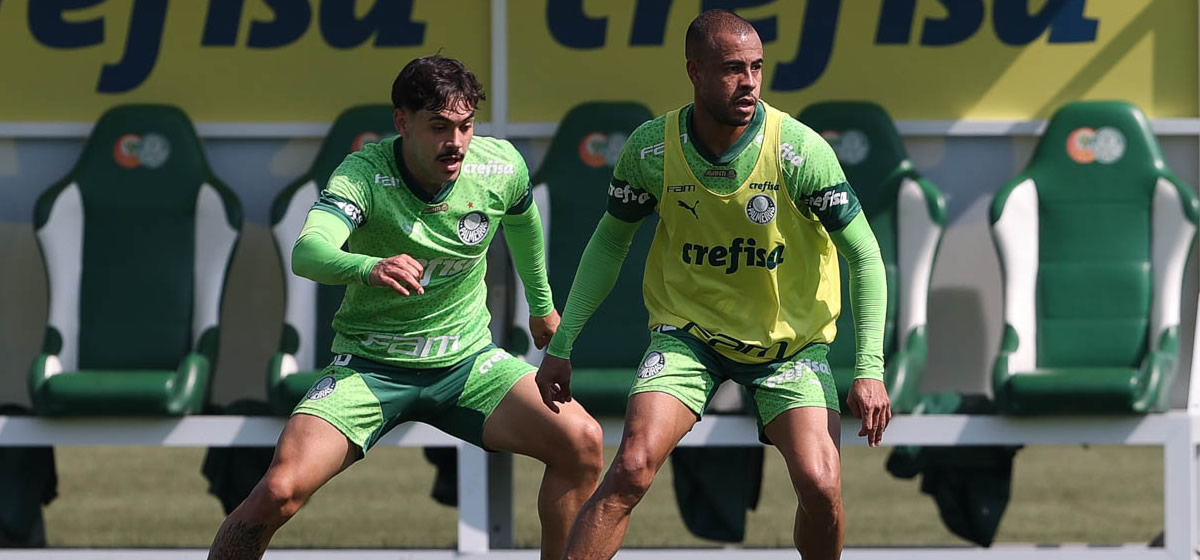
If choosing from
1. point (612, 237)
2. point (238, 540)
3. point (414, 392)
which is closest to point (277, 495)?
point (238, 540)

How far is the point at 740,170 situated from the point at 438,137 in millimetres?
865

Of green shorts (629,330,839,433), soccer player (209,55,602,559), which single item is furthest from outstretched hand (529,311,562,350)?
green shorts (629,330,839,433)

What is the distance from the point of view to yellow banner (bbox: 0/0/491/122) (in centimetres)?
835

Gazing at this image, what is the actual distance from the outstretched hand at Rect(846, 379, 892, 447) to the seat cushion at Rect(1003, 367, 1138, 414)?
2.53 meters

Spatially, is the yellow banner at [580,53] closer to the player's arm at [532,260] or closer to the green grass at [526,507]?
the green grass at [526,507]

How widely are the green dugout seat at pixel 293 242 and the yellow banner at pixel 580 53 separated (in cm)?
32

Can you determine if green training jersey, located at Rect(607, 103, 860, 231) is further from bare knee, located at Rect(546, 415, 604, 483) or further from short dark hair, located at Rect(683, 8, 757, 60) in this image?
bare knee, located at Rect(546, 415, 604, 483)

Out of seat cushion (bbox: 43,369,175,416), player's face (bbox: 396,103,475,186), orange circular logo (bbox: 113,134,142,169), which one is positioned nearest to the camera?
player's face (bbox: 396,103,475,186)

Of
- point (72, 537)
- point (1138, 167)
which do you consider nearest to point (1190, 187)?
point (1138, 167)

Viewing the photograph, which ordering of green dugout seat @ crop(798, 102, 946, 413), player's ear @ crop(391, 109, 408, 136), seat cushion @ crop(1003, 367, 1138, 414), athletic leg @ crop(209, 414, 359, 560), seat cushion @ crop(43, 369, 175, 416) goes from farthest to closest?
green dugout seat @ crop(798, 102, 946, 413) → seat cushion @ crop(43, 369, 175, 416) → seat cushion @ crop(1003, 367, 1138, 414) → player's ear @ crop(391, 109, 408, 136) → athletic leg @ crop(209, 414, 359, 560)

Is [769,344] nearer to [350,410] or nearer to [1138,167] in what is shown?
[350,410]

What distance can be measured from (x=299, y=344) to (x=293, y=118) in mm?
1136

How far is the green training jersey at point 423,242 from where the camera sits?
5.44 m

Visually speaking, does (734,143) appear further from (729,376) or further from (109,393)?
(109,393)
